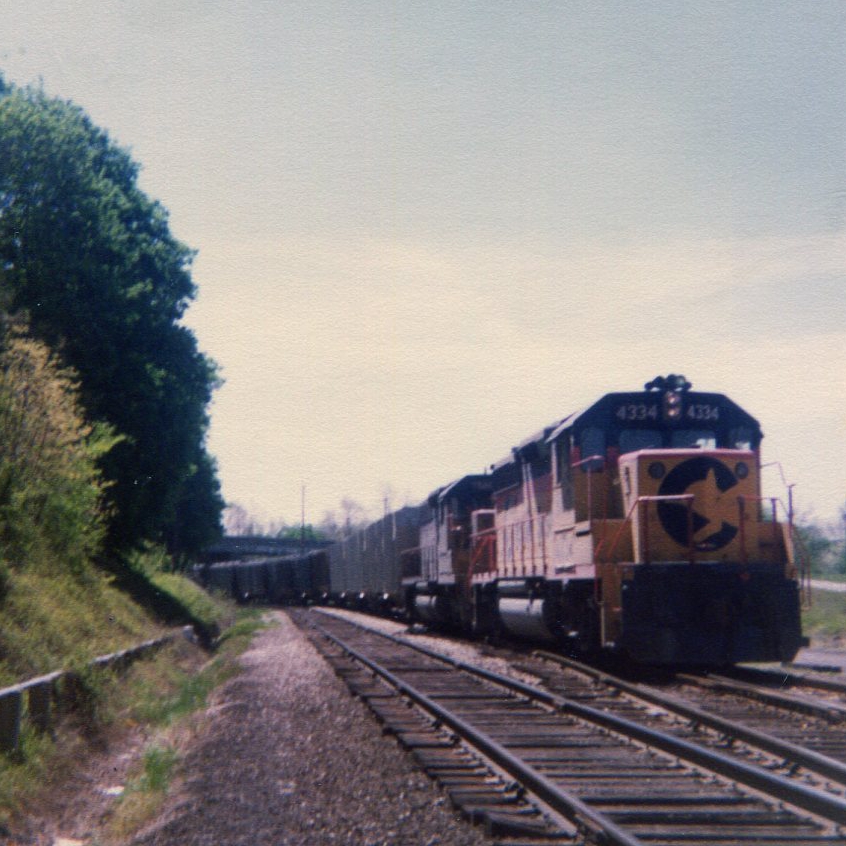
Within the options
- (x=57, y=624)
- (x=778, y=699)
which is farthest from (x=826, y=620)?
(x=57, y=624)

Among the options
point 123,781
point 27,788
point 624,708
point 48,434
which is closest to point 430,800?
point 27,788

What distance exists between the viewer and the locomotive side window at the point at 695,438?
1405 cm

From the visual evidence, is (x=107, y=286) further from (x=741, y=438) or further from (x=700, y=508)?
(x=700, y=508)

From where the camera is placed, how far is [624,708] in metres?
10.4

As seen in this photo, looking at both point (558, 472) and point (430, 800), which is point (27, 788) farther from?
point (558, 472)

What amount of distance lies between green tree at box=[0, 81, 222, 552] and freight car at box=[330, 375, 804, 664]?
1170 cm

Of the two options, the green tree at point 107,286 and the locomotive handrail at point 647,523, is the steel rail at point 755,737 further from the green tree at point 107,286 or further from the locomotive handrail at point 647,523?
the green tree at point 107,286

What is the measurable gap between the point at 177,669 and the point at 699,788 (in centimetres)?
1295

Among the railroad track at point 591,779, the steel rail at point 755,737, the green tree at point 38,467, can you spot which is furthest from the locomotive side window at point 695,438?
the green tree at point 38,467

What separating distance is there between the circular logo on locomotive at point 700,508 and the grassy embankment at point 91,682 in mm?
6247

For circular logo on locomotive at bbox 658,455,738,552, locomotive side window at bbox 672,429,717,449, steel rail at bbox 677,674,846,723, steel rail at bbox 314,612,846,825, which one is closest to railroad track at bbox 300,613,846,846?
steel rail at bbox 314,612,846,825

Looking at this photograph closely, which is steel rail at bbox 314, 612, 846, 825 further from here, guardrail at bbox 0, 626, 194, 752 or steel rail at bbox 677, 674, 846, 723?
guardrail at bbox 0, 626, 194, 752

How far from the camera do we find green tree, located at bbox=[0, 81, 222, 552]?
2461 centimetres

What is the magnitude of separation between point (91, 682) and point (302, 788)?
4527 mm
